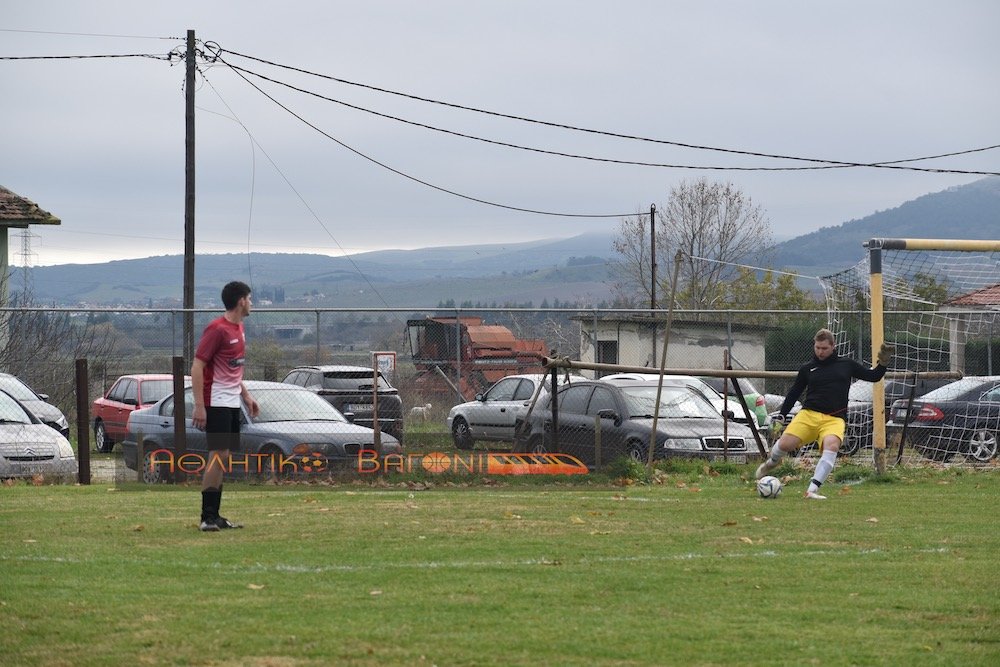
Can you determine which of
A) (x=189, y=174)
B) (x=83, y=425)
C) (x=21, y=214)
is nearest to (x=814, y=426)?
(x=83, y=425)

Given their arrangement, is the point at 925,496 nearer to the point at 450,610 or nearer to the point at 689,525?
the point at 689,525

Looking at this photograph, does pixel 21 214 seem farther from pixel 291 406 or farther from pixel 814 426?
pixel 814 426

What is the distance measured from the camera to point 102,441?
26.1 metres

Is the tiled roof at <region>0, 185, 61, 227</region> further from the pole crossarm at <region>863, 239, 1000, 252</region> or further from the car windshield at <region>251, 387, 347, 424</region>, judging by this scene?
the pole crossarm at <region>863, 239, 1000, 252</region>

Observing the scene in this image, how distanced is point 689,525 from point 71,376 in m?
18.7

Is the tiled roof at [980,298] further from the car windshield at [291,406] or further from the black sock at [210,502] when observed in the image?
the black sock at [210,502]

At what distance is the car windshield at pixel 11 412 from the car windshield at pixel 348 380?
6473 mm

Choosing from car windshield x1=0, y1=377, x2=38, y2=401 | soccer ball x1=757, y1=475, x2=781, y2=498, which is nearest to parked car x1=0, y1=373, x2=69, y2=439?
car windshield x1=0, y1=377, x2=38, y2=401

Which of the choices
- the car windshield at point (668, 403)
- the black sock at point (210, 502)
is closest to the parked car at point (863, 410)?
the car windshield at point (668, 403)

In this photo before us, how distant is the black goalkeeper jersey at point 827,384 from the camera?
542 inches

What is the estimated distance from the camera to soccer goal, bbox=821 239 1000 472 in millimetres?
18594

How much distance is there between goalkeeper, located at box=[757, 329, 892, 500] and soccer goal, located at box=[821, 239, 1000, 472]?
138 inches

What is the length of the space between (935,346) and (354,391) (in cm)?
1000

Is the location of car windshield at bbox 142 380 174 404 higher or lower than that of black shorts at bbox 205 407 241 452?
lower
